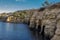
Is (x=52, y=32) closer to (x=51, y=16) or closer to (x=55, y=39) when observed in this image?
(x=51, y=16)

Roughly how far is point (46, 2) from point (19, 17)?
2901 inches

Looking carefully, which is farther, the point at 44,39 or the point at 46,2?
the point at 46,2

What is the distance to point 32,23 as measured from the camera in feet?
291

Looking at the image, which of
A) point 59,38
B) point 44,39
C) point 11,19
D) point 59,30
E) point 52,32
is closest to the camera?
point 59,38

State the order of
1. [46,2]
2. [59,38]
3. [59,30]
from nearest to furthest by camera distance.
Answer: [59,38] < [59,30] < [46,2]

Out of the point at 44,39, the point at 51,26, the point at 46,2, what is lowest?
the point at 44,39

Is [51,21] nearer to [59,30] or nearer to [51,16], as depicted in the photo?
[51,16]

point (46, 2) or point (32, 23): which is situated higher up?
point (46, 2)

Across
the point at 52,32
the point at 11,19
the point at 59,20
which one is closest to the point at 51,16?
the point at 52,32

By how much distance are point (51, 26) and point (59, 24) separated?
1360 cm

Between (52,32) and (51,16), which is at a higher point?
(51,16)

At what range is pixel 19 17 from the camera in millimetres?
179875

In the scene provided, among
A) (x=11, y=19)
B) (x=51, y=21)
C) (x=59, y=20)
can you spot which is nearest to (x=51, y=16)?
(x=51, y=21)

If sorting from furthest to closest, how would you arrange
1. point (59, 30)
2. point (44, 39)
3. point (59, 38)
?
1. point (44, 39)
2. point (59, 30)
3. point (59, 38)
